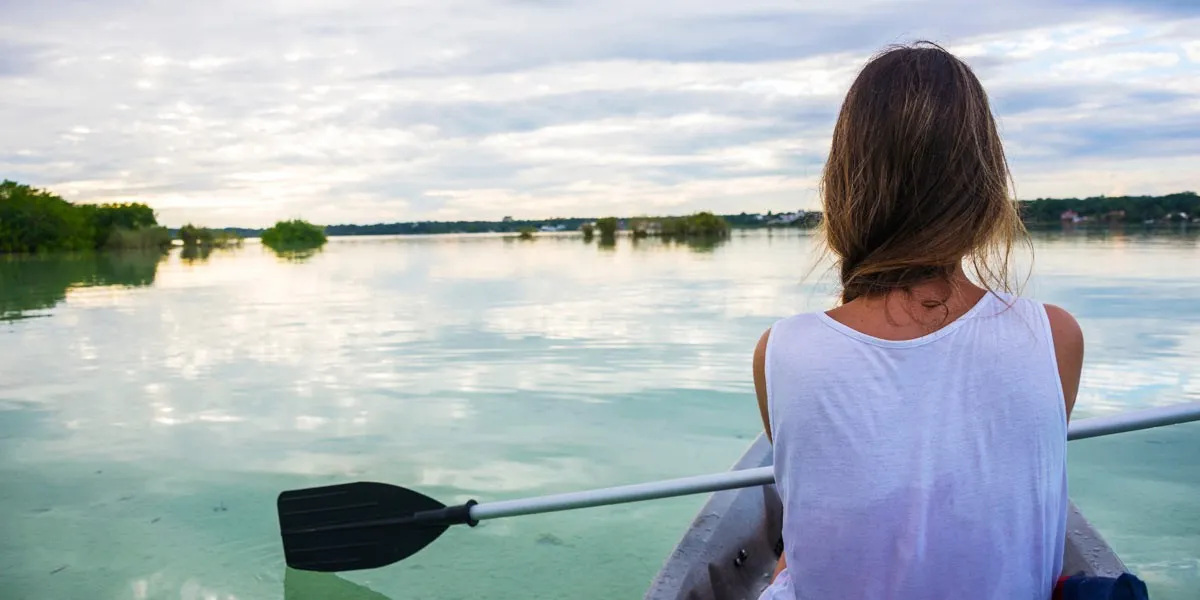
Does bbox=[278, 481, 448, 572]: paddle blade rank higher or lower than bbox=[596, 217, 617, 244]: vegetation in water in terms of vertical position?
lower

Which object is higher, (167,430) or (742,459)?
(742,459)

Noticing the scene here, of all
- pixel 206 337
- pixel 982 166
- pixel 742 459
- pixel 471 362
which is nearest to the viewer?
pixel 982 166

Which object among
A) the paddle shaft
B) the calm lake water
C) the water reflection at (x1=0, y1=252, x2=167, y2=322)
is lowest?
the calm lake water

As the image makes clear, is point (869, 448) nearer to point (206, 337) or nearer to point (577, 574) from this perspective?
point (577, 574)

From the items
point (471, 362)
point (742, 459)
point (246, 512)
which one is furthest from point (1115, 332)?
point (246, 512)

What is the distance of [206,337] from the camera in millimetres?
9961

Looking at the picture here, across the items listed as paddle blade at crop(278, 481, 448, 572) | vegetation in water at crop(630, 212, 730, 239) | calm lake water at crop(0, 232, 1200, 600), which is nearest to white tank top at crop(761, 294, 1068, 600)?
calm lake water at crop(0, 232, 1200, 600)

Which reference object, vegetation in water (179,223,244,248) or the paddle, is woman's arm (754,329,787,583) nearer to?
the paddle

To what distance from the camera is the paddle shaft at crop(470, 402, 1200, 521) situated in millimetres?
2174

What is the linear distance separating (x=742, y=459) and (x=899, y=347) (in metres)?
1.96

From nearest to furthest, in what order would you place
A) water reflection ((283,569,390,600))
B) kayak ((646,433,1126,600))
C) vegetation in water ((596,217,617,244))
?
kayak ((646,433,1126,600))
water reflection ((283,569,390,600))
vegetation in water ((596,217,617,244))

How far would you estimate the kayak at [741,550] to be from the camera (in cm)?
237

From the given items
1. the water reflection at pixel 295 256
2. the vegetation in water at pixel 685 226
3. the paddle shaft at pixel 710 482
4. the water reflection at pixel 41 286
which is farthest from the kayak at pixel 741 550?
the vegetation in water at pixel 685 226

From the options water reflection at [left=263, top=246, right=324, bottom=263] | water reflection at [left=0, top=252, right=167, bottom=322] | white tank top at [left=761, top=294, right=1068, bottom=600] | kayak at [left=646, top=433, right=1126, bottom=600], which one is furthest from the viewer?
water reflection at [left=263, top=246, right=324, bottom=263]
